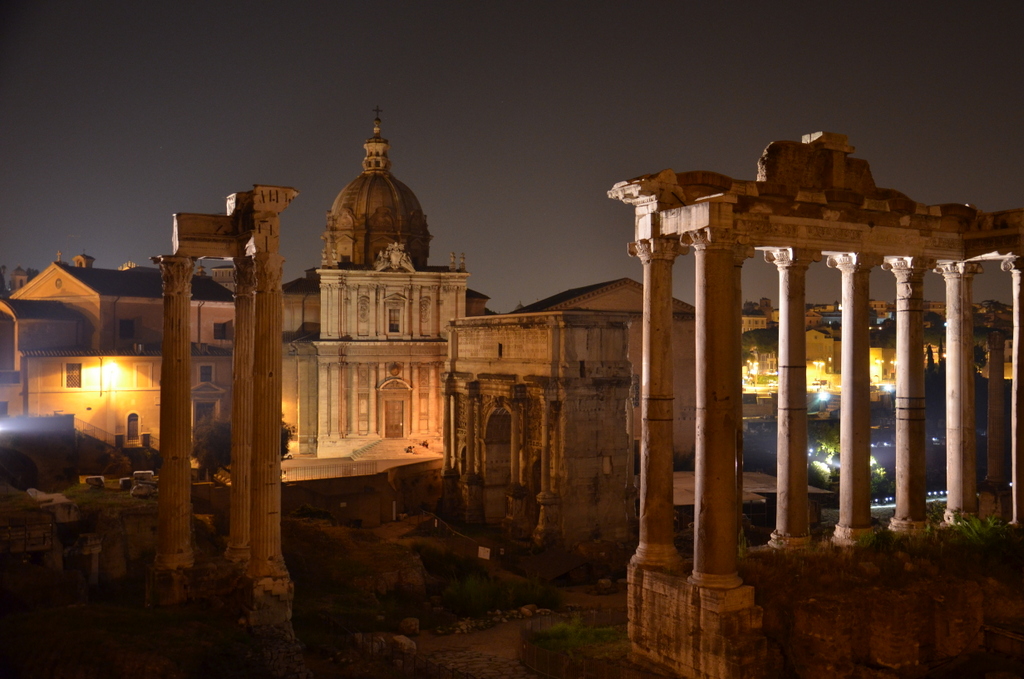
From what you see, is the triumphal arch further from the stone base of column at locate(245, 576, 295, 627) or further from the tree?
the tree

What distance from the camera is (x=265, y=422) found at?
1567 centimetres

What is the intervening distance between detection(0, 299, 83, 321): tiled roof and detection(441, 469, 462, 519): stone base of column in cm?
1887

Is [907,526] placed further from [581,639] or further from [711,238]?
[711,238]

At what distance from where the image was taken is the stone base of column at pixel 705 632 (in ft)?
A: 40.0

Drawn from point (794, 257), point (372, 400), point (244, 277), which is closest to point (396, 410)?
point (372, 400)

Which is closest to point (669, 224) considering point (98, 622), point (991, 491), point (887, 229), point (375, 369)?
point (887, 229)

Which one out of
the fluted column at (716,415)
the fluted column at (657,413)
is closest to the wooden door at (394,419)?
the fluted column at (657,413)

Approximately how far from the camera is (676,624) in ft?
42.2

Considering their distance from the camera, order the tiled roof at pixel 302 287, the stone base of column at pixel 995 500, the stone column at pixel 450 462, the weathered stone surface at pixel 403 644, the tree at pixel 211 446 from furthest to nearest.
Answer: the tiled roof at pixel 302 287, the stone column at pixel 450 462, the tree at pixel 211 446, the stone base of column at pixel 995 500, the weathered stone surface at pixel 403 644

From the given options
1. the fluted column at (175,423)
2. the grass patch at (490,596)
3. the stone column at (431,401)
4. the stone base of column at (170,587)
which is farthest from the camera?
the stone column at (431,401)

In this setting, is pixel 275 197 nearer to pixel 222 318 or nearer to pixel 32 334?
pixel 32 334

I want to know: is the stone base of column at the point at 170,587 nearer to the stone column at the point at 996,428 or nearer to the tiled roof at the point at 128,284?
the stone column at the point at 996,428

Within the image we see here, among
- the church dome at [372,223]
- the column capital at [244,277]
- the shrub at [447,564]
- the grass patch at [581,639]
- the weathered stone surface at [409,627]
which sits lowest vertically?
the shrub at [447,564]

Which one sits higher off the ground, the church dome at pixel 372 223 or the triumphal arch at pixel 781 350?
the church dome at pixel 372 223
